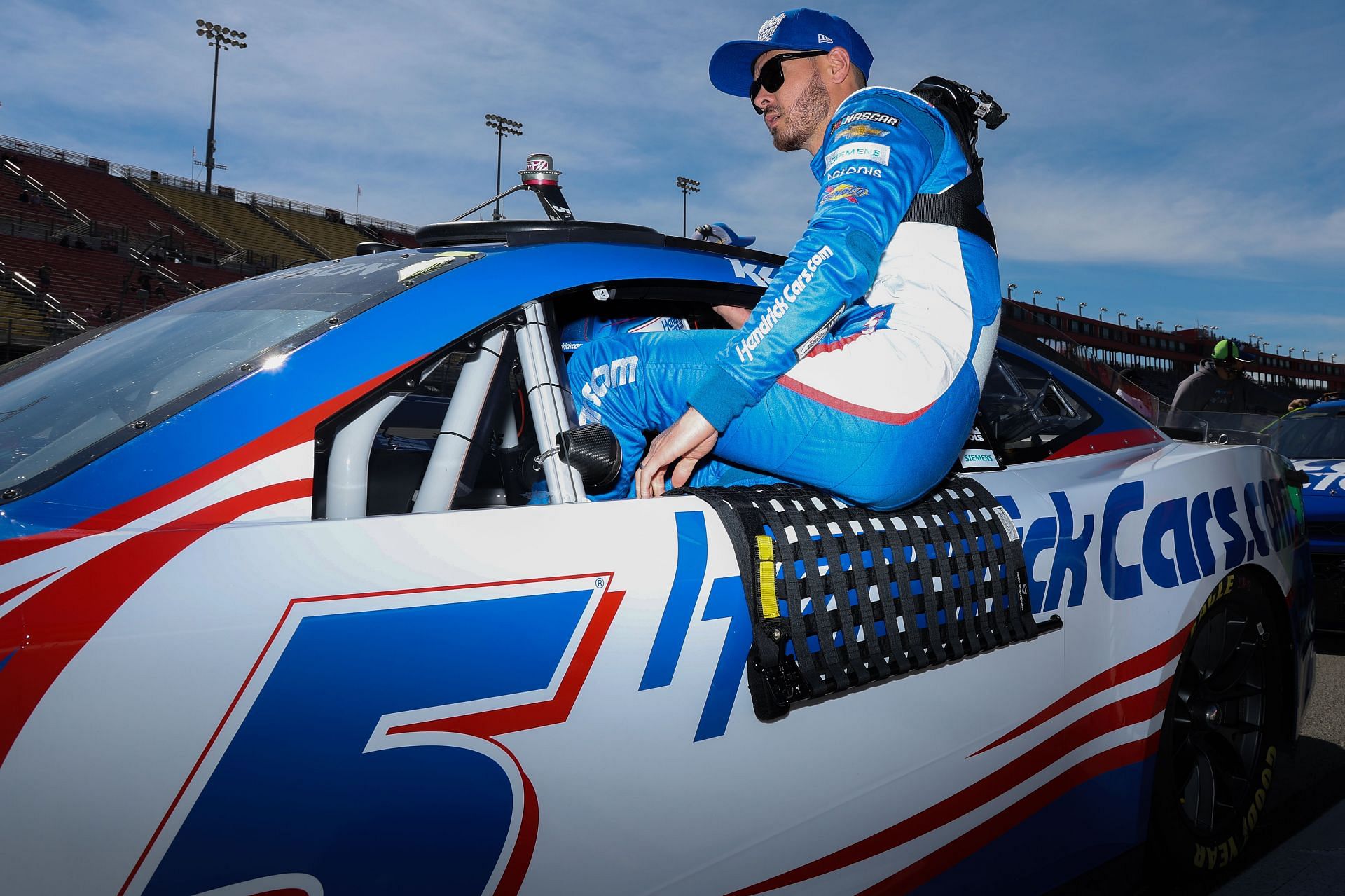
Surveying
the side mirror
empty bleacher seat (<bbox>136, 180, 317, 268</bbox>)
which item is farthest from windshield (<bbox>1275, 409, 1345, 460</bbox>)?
empty bleacher seat (<bbox>136, 180, 317, 268</bbox>)

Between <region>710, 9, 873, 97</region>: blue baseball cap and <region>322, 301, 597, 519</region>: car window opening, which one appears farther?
<region>710, 9, 873, 97</region>: blue baseball cap

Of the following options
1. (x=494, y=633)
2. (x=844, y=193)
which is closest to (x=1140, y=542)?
(x=844, y=193)

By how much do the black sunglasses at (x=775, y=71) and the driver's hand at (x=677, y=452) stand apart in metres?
0.96

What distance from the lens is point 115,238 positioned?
34781mm

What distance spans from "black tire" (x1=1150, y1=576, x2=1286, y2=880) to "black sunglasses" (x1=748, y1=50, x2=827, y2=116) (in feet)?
5.00

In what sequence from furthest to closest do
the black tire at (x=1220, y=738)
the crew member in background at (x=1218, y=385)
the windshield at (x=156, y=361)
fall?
1. the crew member in background at (x=1218, y=385)
2. the black tire at (x=1220, y=738)
3. the windshield at (x=156, y=361)

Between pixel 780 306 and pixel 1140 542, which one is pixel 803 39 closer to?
pixel 780 306

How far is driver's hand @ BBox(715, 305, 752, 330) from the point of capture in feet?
6.63

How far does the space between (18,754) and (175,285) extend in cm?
3545

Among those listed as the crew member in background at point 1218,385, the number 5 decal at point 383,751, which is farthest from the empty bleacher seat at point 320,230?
the number 5 decal at point 383,751

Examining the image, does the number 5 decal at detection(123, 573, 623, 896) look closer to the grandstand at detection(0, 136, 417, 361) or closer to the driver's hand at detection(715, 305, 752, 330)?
the driver's hand at detection(715, 305, 752, 330)

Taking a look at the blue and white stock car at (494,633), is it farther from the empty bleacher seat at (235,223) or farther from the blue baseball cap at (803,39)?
the empty bleacher seat at (235,223)

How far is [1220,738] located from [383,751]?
6.74 ft

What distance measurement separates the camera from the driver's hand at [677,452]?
1.68 metres
